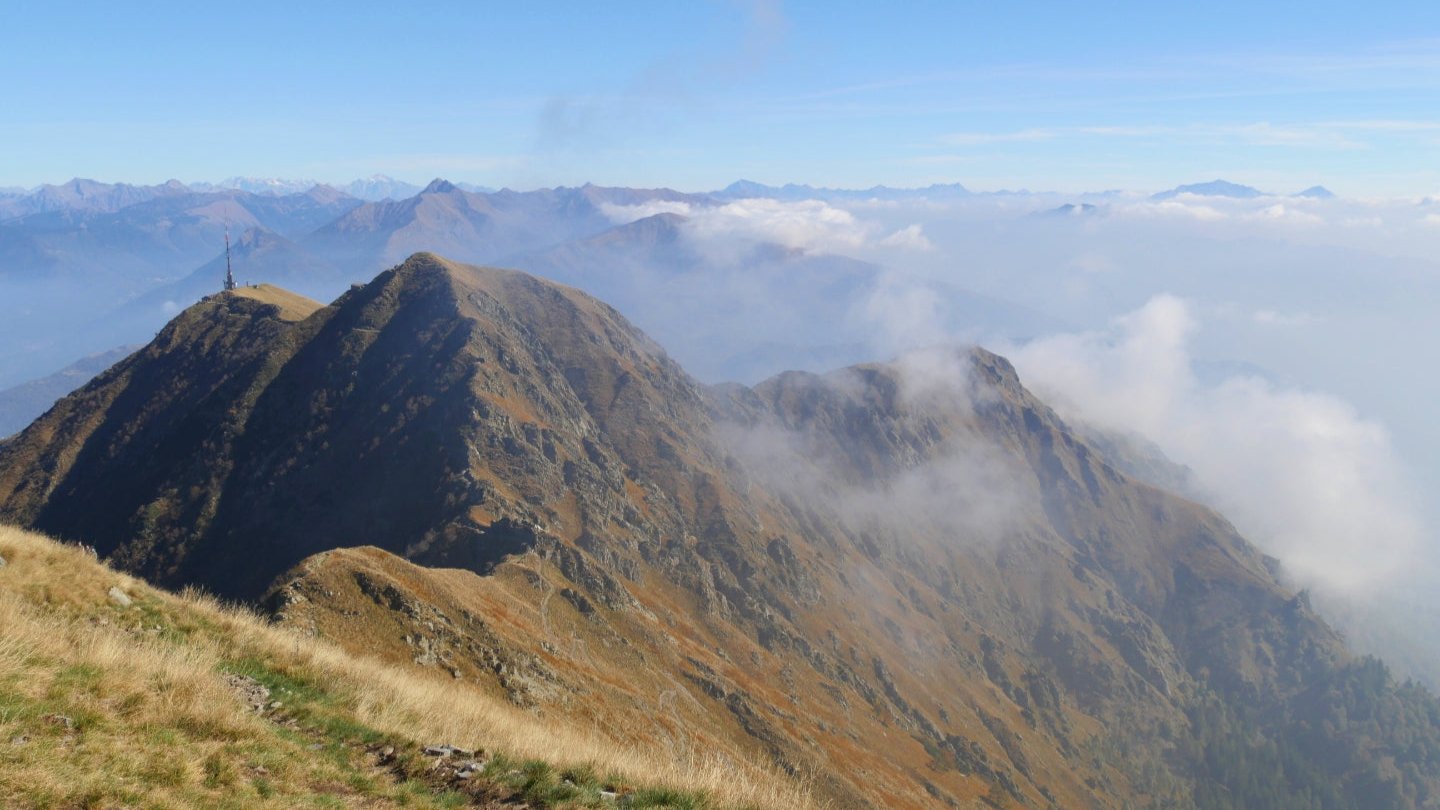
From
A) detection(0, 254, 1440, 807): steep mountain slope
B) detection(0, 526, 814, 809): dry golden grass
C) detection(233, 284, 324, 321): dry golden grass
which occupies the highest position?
detection(233, 284, 324, 321): dry golden grass

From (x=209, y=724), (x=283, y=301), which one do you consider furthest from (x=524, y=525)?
(x=283, y=301)

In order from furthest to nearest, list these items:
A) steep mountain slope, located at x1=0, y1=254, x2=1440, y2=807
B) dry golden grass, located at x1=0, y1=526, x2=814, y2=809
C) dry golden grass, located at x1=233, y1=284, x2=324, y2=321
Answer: dry golden grass, located at x1=233, y1=284, x2=324, y2=321, steep mountain slope, located at x1=0, y1=254, x2=1440, y2=807, dry golden grass, located at x1=0, y1=526, x2=814, y2=809

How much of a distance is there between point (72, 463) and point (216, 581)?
58.0 meters

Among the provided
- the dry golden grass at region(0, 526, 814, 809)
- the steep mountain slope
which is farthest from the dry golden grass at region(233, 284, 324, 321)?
the dry golden grass at region(0, 526, 814, 809)

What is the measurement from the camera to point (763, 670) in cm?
13250

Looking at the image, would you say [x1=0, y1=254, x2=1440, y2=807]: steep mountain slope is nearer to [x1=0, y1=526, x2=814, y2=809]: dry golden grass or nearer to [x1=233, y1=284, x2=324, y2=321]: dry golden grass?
[x1=233, y1=284, x2=324, y2=321]: dry golden grass

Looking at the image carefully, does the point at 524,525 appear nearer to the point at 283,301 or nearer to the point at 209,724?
the point at 209,724

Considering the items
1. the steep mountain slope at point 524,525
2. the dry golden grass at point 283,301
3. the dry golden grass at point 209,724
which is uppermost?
the dry golden grass at point 283,301

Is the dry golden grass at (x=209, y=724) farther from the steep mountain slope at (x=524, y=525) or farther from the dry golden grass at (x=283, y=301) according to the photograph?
the dry golden grass at (x=283, y=301)

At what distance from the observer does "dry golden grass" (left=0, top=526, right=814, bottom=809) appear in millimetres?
12164

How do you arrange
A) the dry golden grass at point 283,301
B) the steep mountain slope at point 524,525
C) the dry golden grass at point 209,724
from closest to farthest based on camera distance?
1. the dry golden grass at point 209,724
2. the steep mountain slope at point 524,525
3. the dry golden grass at point 283,301

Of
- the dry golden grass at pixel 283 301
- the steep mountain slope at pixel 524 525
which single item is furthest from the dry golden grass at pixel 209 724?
the dry golden grass at pixel 283 301

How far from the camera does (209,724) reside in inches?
569

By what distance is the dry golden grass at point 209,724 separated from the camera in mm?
12164
